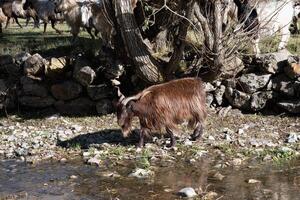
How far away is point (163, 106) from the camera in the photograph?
361 inches

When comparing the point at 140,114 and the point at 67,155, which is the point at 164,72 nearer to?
the point at 140,114

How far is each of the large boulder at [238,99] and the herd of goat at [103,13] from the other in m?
0.91

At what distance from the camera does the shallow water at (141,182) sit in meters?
7.09

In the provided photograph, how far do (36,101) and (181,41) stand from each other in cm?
359

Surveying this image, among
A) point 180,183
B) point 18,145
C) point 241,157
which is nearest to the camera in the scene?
point 180,183

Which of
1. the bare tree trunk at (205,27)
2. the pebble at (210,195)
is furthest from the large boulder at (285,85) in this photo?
the pebble at (210,195)

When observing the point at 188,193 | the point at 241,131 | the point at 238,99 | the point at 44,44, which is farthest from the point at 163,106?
the point at 44,44

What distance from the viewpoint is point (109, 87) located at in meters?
11.8

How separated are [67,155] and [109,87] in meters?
2.90

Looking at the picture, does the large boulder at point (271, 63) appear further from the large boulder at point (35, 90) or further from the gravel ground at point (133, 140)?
the large boulder at point (35, 90)

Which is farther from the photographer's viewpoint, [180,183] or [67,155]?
[67,155]

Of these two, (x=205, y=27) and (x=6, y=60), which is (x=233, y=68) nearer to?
(x=205, y=27)

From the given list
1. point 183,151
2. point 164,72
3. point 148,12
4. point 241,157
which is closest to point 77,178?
point 183,151

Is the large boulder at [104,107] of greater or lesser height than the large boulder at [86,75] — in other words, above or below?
below
